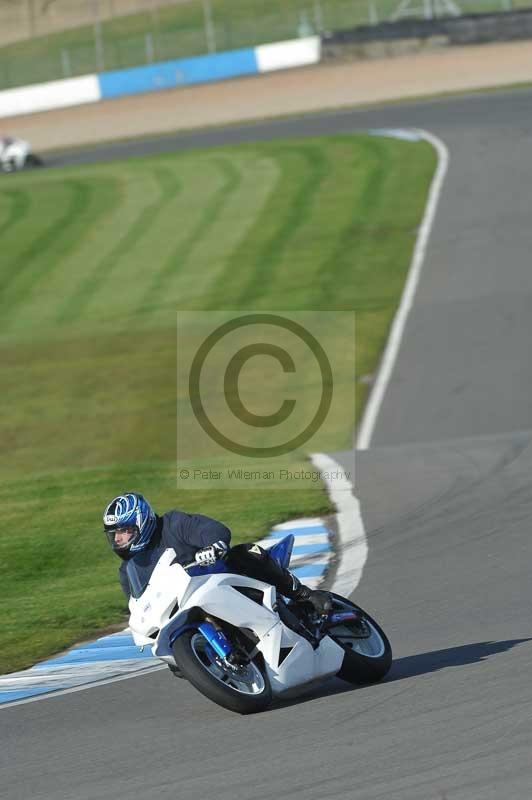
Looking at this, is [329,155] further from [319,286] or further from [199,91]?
[199,91]

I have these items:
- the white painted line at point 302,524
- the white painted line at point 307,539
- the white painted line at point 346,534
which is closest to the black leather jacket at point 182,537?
the white painted line at point 346,534

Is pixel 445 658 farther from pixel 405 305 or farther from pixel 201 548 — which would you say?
pixel 405 305

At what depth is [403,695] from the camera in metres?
7.70

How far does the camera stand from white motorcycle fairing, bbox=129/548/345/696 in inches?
300

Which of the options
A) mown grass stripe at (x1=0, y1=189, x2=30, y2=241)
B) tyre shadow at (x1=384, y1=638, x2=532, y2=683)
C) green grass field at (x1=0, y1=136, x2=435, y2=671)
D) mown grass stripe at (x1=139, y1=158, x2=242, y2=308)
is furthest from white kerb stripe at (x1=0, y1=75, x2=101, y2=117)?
tyre shadow at (x1=384, y1=638, x2=532, y2=683)

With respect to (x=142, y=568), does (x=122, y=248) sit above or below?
below

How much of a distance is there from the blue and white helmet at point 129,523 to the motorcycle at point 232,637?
0.15 meters

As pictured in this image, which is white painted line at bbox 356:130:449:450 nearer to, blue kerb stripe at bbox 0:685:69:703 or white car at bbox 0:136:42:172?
blue kerb stripe at bbox 0:685:69:703

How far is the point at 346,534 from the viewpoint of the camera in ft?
42.2

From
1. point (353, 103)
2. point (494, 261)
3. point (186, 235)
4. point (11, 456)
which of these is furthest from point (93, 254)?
point (353, 103)

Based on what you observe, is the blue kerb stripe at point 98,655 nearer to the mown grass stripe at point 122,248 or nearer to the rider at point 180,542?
the rider at point 180,542

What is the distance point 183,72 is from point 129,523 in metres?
50.0

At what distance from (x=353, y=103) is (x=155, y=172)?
11.4 m

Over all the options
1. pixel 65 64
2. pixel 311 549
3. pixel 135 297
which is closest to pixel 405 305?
pixel 135 297
